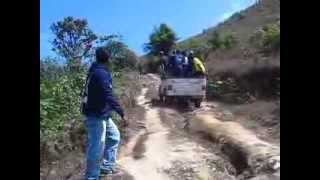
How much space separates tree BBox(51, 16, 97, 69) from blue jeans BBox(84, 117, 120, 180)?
6.03ft

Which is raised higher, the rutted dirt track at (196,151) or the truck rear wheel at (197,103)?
the truck rear wheel at (197,103)

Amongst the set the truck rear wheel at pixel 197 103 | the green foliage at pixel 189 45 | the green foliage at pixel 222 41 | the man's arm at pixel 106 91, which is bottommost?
the truck rear wheel at pixel 197 103

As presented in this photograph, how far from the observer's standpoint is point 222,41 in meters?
19.3

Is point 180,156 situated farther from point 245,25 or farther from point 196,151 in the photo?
point 245,25

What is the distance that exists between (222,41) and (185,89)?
610cm

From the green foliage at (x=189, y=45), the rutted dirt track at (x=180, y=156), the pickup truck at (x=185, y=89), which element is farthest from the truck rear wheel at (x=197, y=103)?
the rutted dirt track at (x=180, y=156)

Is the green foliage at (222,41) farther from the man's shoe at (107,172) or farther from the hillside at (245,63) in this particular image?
the man's shoe at (107,172)

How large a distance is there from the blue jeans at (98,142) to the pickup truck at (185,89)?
669cm

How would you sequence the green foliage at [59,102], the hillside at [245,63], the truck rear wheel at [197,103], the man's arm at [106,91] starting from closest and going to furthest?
the man's arm at [106,91] < the green foliage at [59,102] < the hillside at [245,63] < the truck rear wheel at [197,103]

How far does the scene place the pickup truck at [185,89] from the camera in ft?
43.5

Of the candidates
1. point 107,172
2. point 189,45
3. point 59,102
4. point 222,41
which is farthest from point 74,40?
point 222,41

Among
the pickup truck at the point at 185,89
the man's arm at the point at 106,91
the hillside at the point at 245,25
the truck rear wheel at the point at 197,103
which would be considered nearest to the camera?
the man's arm at the point at 106,91

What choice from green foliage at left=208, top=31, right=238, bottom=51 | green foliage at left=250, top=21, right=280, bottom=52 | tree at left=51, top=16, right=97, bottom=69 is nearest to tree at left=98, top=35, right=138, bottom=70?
tree at left=51, top=16, right=97, bottom=69

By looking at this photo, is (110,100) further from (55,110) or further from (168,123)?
(168,123)
